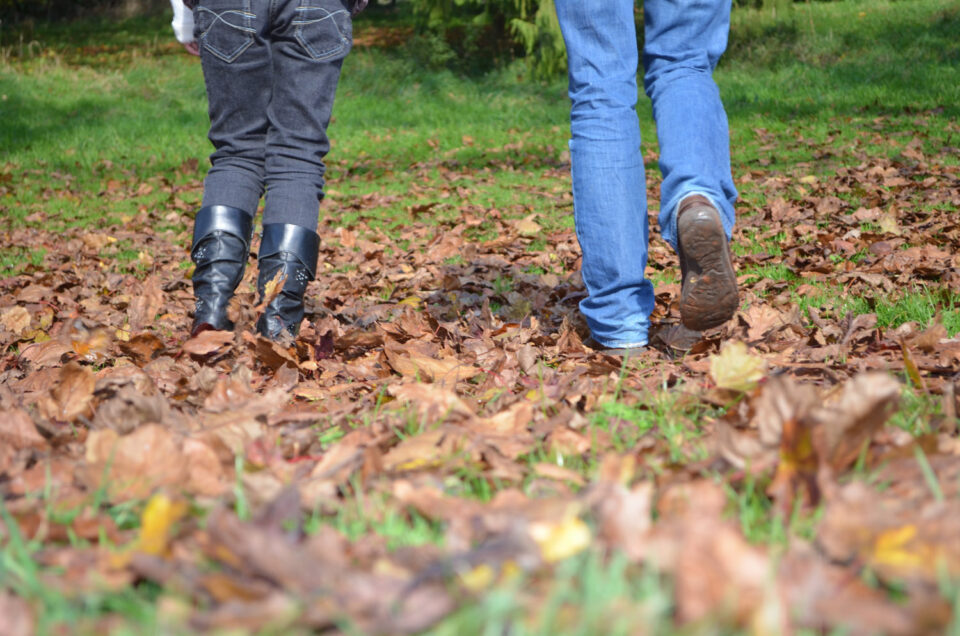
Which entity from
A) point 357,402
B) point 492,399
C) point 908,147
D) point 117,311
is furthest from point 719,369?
point 908,147

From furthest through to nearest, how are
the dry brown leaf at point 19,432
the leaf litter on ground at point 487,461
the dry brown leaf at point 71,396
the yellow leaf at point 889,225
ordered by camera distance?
1. the yellow leaf at point 889,225
2. the dry brown leaf at point 71,396
3. the dry brown leaf at point 19,432
4. the leaf litter on ground at point 487,461

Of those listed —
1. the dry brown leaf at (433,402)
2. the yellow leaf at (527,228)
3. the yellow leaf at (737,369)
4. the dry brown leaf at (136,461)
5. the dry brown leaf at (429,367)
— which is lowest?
the yellow leaf at (527,228)

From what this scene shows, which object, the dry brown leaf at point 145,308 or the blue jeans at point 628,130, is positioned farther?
the dry brown leaf at point 145,308

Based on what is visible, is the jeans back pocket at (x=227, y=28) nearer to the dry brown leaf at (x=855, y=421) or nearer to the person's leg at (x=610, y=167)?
the person's leg at (x=610, y=167)

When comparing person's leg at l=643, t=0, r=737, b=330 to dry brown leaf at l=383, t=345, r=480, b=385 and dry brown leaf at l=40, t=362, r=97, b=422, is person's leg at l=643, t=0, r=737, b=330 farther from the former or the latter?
dry brown leaf at l=40, t=362, r=97, b=422

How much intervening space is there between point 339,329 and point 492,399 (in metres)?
1.15

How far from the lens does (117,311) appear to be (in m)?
3.56

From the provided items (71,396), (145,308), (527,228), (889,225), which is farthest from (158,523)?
(527,228)

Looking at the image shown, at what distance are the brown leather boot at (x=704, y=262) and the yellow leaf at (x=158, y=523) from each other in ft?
4.72

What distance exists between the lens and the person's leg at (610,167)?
2320 mm

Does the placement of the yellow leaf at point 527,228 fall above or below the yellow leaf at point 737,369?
below

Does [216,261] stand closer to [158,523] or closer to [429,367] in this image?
[429,367]

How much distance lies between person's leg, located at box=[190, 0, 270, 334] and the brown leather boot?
1.39 metres

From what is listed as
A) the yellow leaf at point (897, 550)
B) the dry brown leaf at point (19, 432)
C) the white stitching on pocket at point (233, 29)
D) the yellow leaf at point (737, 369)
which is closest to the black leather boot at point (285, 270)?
the white stitching on pocket at point (233, 29)
